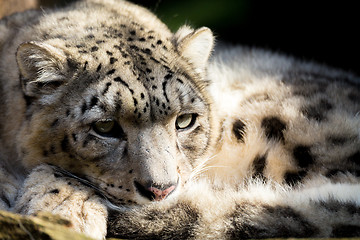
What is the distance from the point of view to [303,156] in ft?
8.88

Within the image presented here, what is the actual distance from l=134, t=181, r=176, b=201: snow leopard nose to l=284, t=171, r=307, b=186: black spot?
26.9 inches

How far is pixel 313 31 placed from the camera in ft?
16.6

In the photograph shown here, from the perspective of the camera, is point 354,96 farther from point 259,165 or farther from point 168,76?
point 168,76

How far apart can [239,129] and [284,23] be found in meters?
2.58

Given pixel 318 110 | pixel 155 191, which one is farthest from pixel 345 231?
pixel 318 110

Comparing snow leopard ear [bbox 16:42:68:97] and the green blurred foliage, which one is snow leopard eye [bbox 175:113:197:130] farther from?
the green blurred foliage

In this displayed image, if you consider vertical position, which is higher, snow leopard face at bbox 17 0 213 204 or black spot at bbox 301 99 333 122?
black spot at bbox 301 99 333 122

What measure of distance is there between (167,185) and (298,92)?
1199mm

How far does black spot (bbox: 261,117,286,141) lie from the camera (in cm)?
285

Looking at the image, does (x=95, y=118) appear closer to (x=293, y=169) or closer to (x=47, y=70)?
(x=47, y=70)

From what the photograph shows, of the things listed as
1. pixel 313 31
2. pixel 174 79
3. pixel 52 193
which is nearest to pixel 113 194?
pixel 52 193

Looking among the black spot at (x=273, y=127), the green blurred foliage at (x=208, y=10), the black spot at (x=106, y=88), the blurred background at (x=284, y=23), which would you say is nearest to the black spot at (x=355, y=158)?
the black spot at (x=273, y=127)

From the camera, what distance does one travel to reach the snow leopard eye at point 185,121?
2719 mm

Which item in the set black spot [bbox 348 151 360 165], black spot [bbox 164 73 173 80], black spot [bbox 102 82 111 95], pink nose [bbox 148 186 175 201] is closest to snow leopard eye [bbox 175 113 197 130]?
black spot [bbox 164 73 173 80]
